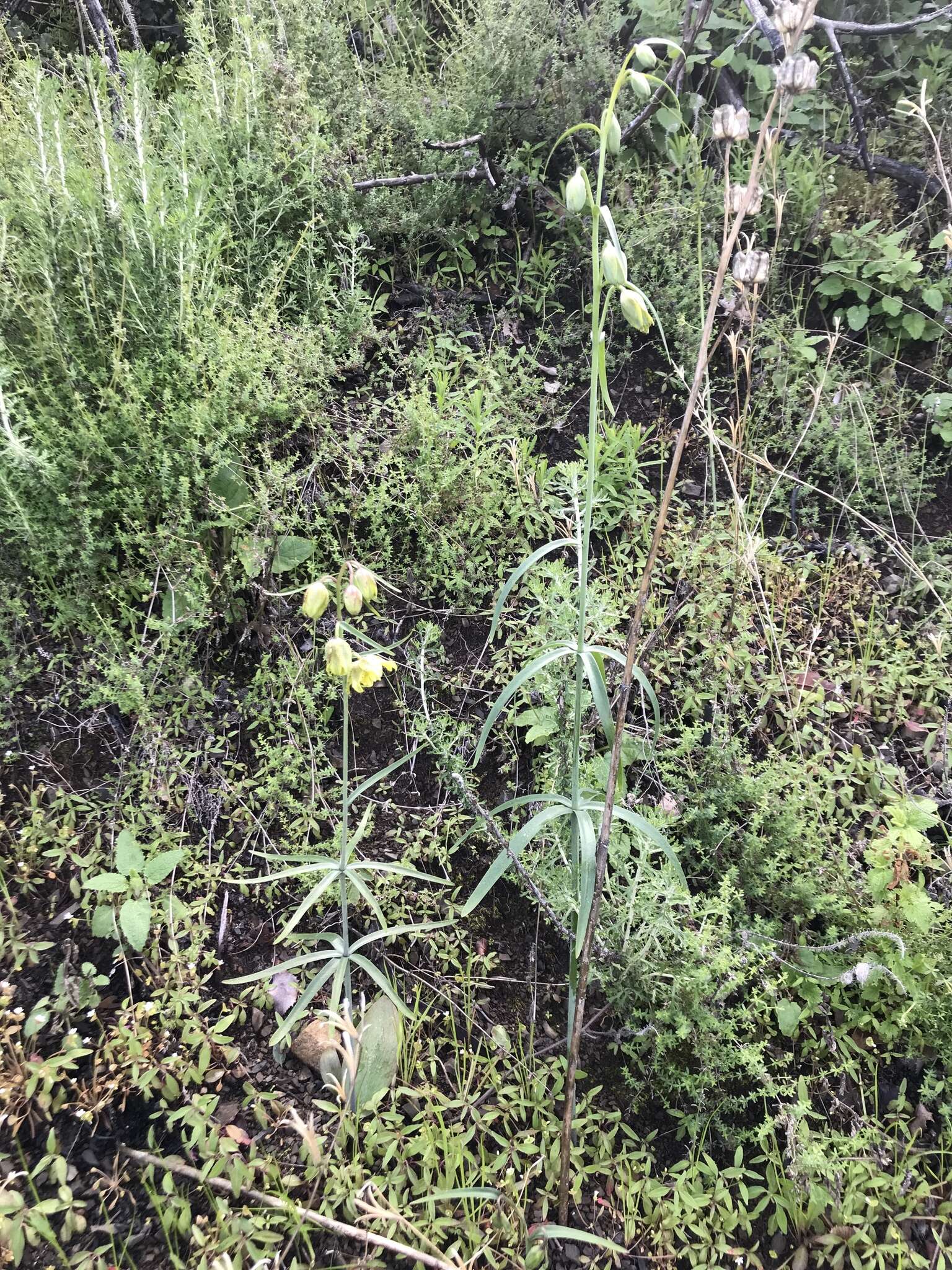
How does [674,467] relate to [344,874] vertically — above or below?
above

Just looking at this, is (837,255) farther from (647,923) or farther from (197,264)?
(647,923)

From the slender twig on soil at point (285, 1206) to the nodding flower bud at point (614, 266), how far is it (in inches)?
64.9

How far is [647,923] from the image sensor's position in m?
1.77

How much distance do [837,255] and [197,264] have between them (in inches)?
97.9

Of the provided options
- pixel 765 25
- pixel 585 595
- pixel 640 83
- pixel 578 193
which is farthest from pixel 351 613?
pixel 765 25

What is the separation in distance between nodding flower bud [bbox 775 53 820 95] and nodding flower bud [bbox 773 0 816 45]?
0.06m

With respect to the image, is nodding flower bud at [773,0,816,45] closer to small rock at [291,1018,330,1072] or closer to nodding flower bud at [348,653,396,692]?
nodding flower bud at [348,653,396,692]

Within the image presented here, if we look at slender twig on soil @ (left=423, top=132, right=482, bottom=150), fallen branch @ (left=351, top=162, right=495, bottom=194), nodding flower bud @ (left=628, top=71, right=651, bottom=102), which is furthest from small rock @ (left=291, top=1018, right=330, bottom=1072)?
slender twig on soil @ (left=423, top=132, right=482, bottom=150)

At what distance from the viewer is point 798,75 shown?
133cm

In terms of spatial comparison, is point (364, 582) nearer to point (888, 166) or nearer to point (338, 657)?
point (338, 657)

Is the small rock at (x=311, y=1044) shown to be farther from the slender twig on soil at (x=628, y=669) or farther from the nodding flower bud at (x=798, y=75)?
the nodding flower bud at (x=798, y=75)

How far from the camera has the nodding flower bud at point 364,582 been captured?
1.38 meters

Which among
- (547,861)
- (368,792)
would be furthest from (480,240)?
(547,861)

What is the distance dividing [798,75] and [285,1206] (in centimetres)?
225
